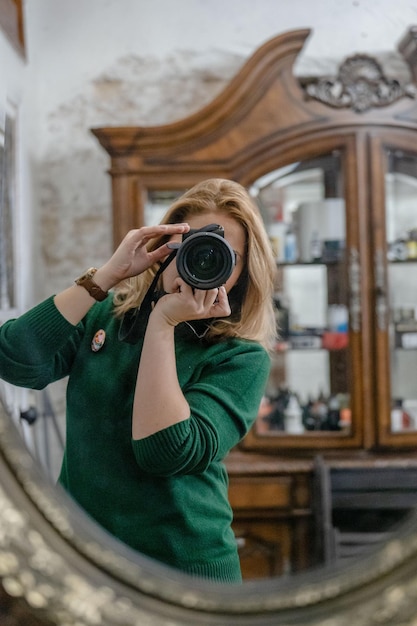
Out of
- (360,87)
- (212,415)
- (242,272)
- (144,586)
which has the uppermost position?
(360,87)

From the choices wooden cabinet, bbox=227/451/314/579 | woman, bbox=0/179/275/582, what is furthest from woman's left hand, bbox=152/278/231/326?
wooden cabinet, bbox=227/451/314/579

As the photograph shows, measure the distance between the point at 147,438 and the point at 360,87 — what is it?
337 mm

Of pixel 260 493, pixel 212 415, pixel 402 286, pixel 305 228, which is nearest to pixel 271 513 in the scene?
pixel 260 493

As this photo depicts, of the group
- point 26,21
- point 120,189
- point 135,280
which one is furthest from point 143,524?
point 26,21

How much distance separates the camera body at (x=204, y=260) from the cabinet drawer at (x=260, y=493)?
18 centimetres

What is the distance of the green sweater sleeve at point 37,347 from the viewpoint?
0.45 m

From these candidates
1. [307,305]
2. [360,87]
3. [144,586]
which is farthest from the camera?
[307,305]

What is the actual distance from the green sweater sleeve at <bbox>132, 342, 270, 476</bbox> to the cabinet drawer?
0.14 feet

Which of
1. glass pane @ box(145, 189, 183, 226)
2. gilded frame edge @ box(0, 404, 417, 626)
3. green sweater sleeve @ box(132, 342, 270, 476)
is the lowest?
gilded frame edge @ box(0, 404, 417, 626)

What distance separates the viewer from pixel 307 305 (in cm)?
64

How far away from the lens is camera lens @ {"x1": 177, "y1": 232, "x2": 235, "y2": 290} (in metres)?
0.41

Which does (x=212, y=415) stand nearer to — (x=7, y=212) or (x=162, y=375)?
(x=162, y=375)

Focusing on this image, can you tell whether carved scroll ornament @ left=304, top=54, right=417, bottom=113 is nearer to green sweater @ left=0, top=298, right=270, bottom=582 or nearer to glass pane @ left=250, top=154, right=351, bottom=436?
glass pane @ left=250, top=154, right=351, bottom=436

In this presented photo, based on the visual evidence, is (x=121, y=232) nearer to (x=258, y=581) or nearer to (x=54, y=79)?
(x=54, y=79)
